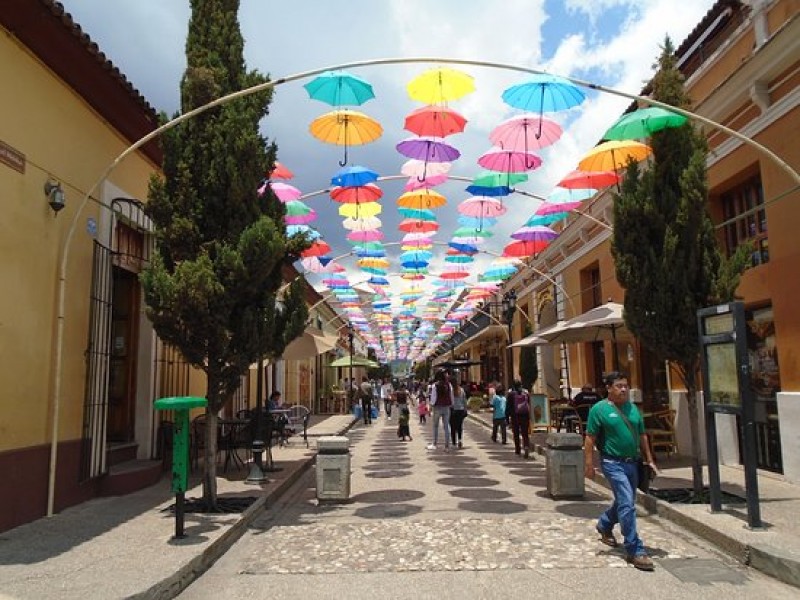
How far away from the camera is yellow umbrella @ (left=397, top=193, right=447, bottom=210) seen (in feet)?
50.8

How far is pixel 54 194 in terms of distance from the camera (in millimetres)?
8008

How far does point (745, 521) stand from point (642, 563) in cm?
210

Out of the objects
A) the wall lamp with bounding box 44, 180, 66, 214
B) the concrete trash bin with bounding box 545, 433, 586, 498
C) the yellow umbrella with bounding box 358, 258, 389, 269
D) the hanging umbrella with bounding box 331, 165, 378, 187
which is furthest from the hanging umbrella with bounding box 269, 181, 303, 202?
the yellow umbrella with bounding box 358, 258, 389, 269

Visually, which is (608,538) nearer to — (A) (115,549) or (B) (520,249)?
(A) (115,549)

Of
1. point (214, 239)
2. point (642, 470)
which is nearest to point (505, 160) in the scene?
point (214, 239)

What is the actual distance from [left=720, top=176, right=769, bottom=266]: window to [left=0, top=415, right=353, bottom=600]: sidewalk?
8888mm

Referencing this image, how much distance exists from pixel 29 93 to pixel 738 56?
1092 centimetres

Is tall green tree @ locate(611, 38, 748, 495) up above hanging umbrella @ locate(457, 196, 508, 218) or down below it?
below

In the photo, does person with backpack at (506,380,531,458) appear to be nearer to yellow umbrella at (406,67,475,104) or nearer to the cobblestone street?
the cobblestone street

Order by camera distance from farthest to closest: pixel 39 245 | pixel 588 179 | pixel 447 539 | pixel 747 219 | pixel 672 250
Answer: pixel 588 179, pixel 747 219, pixel 672 250, pixel 39 245, pixel 447 539

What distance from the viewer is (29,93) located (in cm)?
774

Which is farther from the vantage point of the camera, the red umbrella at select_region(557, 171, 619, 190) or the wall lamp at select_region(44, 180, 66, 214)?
the red umbrella at select_region(557, 171, 619, 190)

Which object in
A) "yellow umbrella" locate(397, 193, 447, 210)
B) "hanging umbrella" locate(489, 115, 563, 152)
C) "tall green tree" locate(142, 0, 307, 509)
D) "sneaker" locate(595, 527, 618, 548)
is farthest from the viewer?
"yellow umbrella" locate(397, 193, 447, 210)

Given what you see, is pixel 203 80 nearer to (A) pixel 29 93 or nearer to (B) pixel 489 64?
(A) pixel 29 93
